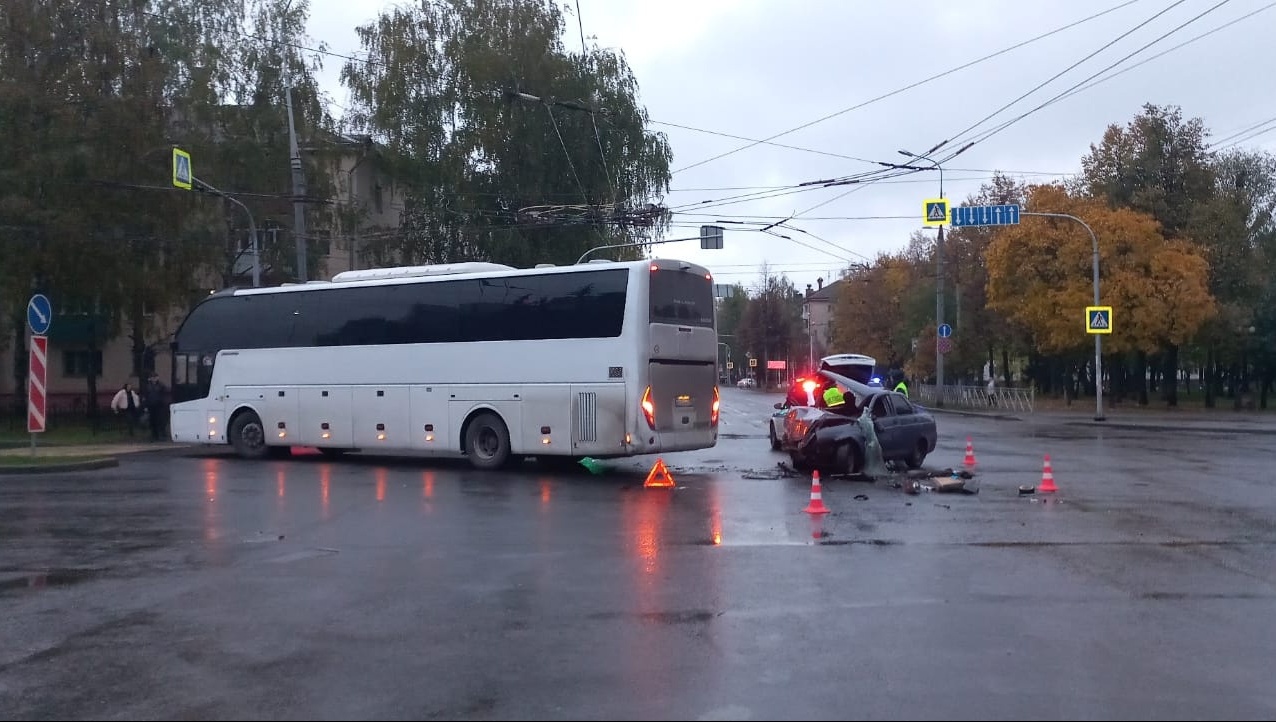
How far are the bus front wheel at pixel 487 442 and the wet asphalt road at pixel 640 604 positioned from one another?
345 cm

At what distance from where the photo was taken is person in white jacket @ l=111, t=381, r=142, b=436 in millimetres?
31828

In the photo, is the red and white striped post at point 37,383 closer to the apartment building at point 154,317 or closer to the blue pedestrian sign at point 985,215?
the apartment building at point 154,317

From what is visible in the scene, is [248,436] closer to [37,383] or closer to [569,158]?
[37,383]

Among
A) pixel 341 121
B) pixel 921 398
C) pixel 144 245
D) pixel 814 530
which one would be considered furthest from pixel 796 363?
pixel 814 530

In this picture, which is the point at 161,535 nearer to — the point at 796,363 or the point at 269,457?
the point at 269,457

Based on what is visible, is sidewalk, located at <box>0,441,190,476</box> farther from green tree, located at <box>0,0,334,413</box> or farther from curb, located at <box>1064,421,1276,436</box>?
curb, located at <box>1064,421,1276,436</box>

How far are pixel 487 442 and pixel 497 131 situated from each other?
2275cm

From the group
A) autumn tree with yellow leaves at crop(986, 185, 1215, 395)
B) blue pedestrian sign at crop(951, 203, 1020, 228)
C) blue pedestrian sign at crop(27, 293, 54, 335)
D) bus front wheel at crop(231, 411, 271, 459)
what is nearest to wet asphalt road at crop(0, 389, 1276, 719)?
blue pedestrian sign at crop(27, 293, 54, 335)

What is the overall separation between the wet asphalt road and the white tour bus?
302 centimetres

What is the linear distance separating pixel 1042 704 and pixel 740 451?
772 inches

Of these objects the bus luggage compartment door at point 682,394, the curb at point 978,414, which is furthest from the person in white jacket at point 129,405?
the curb at point 978,414

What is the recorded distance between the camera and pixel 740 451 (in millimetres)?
26047

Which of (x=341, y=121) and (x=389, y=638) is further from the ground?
(x=341, y=121)

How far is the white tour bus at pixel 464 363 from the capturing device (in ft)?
65.5
